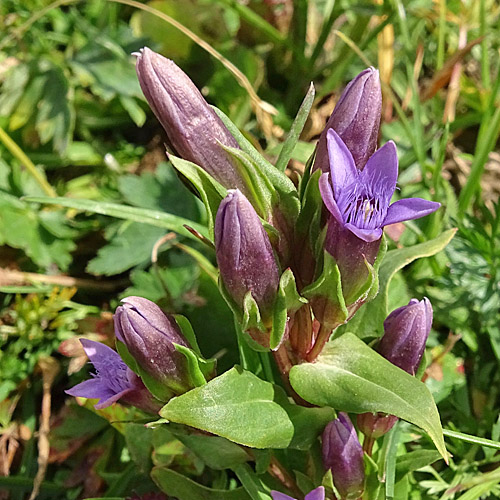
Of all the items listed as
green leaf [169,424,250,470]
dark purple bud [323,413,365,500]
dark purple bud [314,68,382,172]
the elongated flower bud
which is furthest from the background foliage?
dark purple bud [314,68,382,172]

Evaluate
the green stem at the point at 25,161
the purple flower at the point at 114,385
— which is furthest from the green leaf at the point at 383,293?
the green stem at the point at 25,161

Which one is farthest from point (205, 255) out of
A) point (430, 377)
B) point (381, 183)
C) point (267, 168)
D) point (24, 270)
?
point (381, 183)

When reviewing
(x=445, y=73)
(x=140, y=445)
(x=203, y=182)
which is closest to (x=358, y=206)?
(x=203, y=182)

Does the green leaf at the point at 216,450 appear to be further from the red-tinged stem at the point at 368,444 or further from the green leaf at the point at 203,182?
the green leaf at the point at 203,182

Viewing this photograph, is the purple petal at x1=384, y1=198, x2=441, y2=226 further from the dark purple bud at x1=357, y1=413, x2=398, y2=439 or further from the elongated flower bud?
the dark purple bud at x1=357, y1=413, x2=398, y2=439

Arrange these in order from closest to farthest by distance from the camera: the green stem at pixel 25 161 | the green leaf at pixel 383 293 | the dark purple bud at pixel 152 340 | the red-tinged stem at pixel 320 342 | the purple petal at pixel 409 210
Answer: the purple petal at pixel 409 210 → the dark purple bud at pixel 152 340 → the red-tinged stem at pixel 320 342 → the green leaf at pixel 383 293 → the green stem at pixel 25 161

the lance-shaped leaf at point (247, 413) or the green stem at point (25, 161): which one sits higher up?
the lance-shaped leaf at point (247, 413)

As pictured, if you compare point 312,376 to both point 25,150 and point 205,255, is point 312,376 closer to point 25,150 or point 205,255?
point 205,255
